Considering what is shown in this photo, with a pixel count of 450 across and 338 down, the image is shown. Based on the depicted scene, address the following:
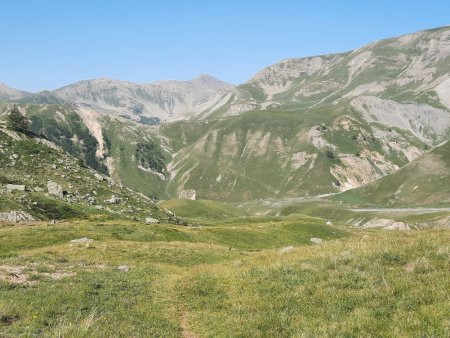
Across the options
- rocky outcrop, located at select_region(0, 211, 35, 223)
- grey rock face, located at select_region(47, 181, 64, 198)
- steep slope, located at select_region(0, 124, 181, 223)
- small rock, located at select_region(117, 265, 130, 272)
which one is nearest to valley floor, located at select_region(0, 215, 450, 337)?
small rock, located at select_region(117, 265, 130, 272)

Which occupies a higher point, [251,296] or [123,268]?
[251,296]

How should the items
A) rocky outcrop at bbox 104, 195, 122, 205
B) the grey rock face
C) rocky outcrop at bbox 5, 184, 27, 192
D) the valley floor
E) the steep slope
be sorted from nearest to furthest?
the valley floor
the steep slope
rocky outcrop at bbox 5, 184, 27, 192
the grey rock face
rocky outcrop at bbox 104, 195, 122, 205

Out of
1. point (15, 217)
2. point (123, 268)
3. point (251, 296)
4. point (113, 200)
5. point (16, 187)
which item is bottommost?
point (113, 200)

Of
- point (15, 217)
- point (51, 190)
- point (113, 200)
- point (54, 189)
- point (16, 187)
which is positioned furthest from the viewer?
point (113, 200)

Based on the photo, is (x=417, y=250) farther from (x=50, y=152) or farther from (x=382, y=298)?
(x=50, y=152)

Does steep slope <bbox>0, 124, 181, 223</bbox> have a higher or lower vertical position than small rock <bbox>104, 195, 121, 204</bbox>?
higher

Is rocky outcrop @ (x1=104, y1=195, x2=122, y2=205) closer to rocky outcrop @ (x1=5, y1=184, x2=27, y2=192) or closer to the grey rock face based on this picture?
the grey rock face

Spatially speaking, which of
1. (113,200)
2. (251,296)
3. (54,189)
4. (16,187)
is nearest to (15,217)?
(16,187)

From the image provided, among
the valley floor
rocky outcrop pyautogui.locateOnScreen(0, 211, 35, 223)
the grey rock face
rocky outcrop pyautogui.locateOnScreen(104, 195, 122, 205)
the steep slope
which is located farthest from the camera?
rocky outcrop pyautogui.locateOnScreen(104, 195, 122, 205)

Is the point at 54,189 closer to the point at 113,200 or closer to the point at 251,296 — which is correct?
the point at 113,200

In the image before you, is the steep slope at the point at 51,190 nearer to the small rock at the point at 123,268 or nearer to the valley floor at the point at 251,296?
the small rock at the point at 123,268

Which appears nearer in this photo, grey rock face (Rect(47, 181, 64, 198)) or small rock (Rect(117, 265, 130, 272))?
small rock (Rect(117, 265, 130, 272))

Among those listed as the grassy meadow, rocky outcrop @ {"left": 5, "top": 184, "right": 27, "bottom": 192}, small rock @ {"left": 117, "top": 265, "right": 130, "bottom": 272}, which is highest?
the grassy meadow

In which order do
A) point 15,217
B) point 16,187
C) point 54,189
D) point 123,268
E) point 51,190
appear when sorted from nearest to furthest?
1. point 123,268
2. point 15,217
3. point 16,187
4. point 51,190
5. point 54,189
